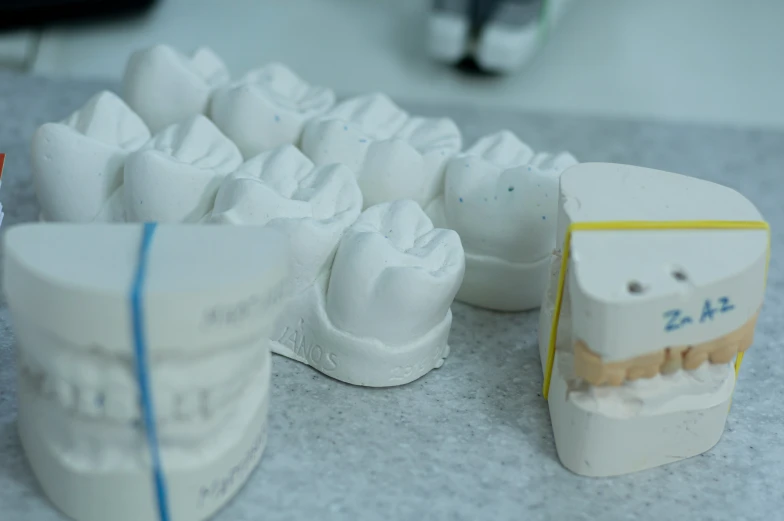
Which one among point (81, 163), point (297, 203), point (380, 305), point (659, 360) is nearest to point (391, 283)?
point (380, 305)

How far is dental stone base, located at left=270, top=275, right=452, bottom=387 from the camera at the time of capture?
90 cm

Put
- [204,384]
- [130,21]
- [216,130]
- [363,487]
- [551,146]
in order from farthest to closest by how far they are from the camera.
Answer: [130,21]
[551,146]
[216,130]
[363,487]
[204,384]

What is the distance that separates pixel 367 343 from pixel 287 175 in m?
0.21

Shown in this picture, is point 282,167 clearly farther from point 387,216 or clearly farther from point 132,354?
point 132,354

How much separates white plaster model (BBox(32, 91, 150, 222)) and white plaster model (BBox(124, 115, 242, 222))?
0.13 ft

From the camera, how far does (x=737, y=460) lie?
876 mm

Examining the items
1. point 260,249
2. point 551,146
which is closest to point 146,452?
point 260,249

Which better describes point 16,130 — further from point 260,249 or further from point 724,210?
point 724,210

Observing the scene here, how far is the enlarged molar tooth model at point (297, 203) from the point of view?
897mm

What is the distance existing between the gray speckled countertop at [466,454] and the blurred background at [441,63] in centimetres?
71

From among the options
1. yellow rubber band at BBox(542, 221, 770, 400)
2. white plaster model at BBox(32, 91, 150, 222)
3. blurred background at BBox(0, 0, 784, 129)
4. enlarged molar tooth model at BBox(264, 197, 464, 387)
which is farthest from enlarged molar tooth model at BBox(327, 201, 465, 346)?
blurred background at BBox(0, 0, 784, 129)

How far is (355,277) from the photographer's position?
2.87 ft

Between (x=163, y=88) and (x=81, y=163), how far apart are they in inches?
7.1

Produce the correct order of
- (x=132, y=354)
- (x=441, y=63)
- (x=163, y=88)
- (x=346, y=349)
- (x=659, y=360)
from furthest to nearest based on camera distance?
(x=441, y=63)
(x=163, y=88)
(x=346, y=349)
(x=659, y=360)
(x=132, y=354)
